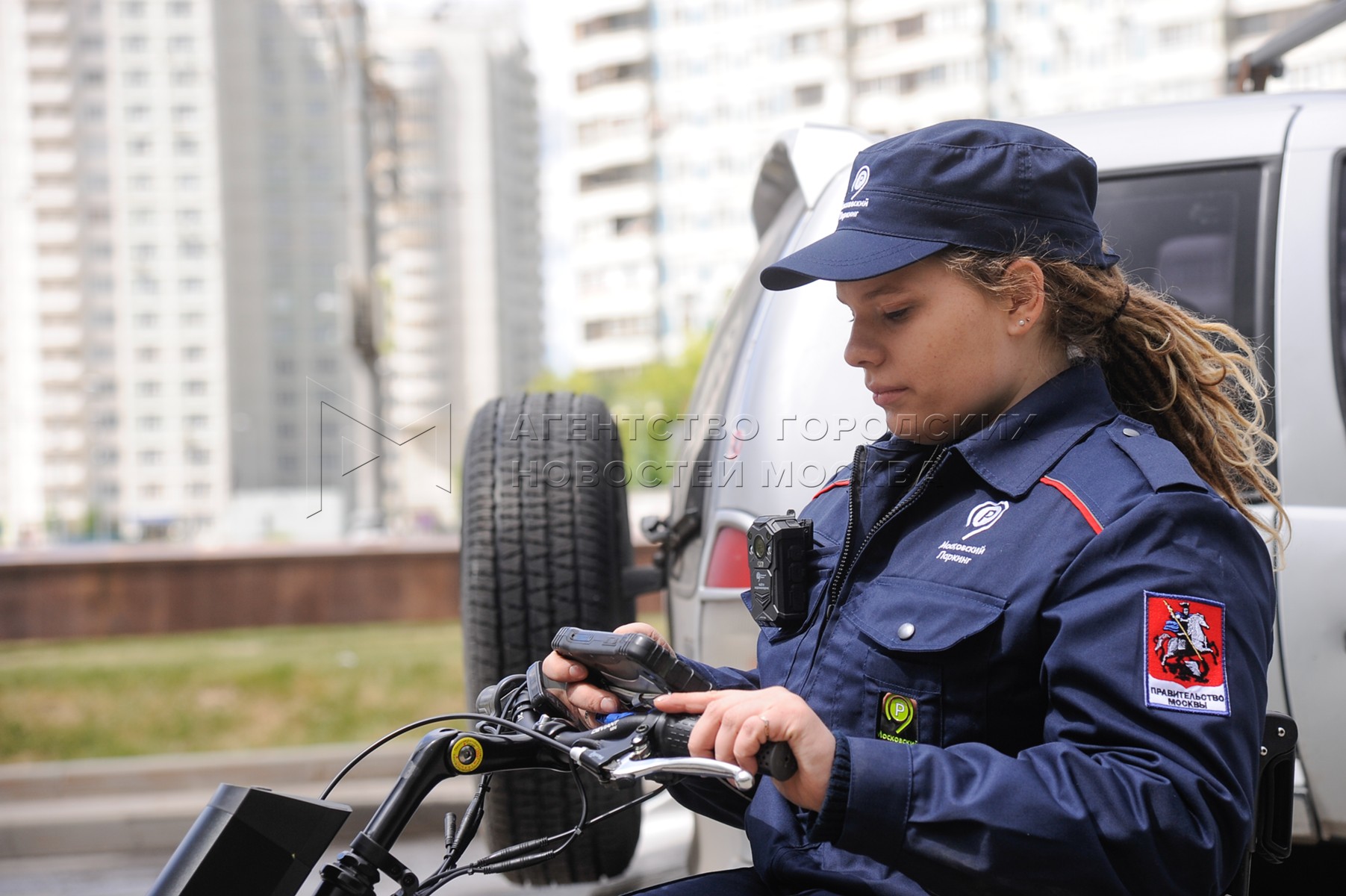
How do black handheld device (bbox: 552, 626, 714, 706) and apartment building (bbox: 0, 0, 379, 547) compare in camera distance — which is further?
apartment building (bbox: 0, 0, 379, 547)

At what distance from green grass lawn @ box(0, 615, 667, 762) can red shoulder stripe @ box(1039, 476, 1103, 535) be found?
5.62m

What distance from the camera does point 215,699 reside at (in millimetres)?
6938

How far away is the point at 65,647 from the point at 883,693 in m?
9.07

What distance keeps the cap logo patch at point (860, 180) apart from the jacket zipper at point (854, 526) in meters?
0.39

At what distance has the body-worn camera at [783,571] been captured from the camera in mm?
1773

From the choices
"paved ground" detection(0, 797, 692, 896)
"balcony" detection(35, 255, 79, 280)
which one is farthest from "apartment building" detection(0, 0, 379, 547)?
"paved ground" detection(0, 797, 692, 896)

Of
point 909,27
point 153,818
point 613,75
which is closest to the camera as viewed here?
point 153,818

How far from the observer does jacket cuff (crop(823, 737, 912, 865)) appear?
1.31 meters

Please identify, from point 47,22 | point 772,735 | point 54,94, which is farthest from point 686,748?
point 47,22

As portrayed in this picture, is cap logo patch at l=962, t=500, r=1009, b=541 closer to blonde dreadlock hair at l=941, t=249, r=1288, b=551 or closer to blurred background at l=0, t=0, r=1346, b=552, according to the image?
blonde dreadlock hair at l=941, t=249, r=1288, b=551

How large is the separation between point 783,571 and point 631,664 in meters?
0.34

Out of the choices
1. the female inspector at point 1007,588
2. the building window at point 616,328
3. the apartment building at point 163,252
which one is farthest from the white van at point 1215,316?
the apartment building at point 163,252

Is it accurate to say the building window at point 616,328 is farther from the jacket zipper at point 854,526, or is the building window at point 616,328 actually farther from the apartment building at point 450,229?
the jacket zipper at point 854,526

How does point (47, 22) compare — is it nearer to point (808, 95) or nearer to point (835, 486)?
point (808, 95)
